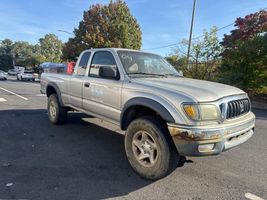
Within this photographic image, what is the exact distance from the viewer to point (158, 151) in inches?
139

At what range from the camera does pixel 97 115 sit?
197 inches

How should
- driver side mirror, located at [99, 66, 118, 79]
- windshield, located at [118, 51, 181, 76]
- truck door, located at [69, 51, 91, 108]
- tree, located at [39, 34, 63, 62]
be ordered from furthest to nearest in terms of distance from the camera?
tree, located at [39, 34, 63, 62]
truck door, located at [69, 51, 91, 108]
windshield, located at [118, 51, 181, 76]
driver side mirror, located at [99, 66, 118, 79]

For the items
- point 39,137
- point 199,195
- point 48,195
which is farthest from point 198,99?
point 39,137

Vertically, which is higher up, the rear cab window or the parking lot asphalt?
the rear cab window

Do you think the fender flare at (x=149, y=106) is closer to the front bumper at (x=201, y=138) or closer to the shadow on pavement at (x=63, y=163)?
the front bumper at (x=201, y=138)

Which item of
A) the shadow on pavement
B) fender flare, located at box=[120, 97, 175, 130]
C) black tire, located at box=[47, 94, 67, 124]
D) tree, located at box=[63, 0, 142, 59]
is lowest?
the shadow on pavement

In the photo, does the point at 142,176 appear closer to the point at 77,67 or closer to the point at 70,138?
the point at 70,138

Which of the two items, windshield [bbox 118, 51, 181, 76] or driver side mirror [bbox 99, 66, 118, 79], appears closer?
driver side mirror [bbox 99, 66, 118, 79]

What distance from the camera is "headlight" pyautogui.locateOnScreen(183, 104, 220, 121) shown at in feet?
10.7

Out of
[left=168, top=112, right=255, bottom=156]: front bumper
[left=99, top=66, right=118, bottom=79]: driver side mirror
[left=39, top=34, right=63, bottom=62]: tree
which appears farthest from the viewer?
[left=39, top=34, right=63, bottom=62]: tree

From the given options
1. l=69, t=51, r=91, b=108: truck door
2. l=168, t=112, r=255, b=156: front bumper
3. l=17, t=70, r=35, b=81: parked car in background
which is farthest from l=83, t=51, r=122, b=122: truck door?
l=17, t=70, r=35, b=81: parked car in background

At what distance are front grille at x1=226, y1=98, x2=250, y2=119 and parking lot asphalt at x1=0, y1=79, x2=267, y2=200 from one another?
958mm

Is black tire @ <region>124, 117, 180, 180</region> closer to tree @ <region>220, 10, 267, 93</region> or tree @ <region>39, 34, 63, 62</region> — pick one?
tree @ <region>220, 10, 267, 93</region>

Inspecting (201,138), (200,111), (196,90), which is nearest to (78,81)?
(196,90)
